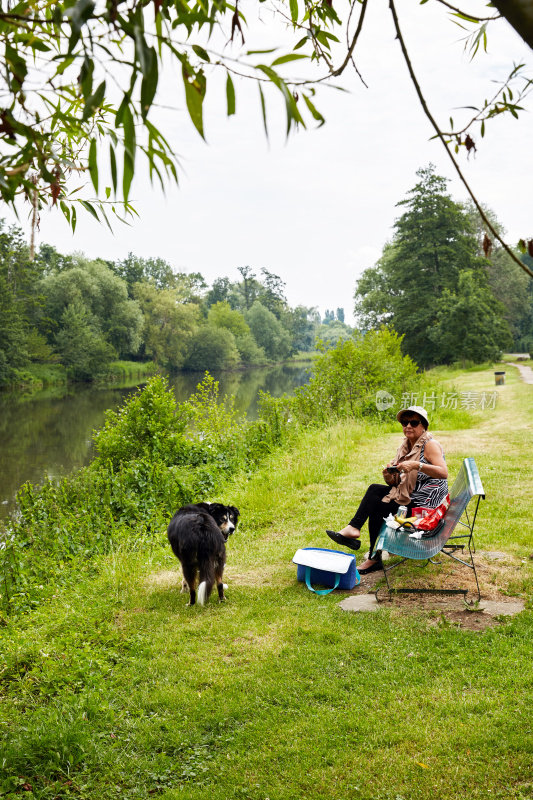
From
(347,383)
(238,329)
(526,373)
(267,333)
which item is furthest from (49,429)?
(267,333)

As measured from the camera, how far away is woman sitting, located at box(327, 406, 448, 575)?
17.7ft

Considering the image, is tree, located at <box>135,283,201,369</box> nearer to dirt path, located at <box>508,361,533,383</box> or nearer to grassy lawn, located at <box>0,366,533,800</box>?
dirt path, located at <box>508,361,533,383</box>

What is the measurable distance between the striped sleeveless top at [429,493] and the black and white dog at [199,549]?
1761 millimetres

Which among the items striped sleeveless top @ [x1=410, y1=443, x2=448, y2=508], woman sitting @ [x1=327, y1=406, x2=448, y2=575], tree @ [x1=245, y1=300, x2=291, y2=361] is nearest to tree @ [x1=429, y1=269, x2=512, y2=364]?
woman sitting @ [x1=327, y1=406, x2=448, y2=575]

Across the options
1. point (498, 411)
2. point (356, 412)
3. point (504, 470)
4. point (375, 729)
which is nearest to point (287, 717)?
point (375, 729)

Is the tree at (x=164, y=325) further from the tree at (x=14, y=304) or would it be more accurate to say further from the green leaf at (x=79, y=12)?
the green leaf at (x=79, y=12)

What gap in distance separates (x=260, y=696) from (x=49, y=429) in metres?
22.4

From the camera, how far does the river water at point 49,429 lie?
16395mm

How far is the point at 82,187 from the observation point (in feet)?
8.34

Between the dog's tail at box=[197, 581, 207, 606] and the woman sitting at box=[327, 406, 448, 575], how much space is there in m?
1.42

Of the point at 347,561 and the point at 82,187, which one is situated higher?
the point at 82,187

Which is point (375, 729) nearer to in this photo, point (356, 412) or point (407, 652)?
point (407, 652)

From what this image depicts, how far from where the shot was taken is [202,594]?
16.0 feet

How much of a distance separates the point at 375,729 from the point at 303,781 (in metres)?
0.50
